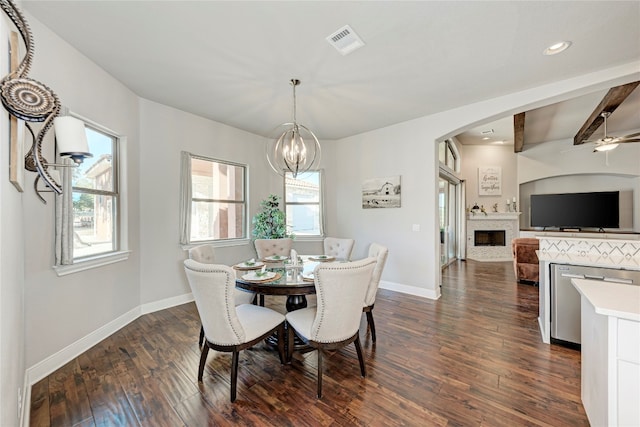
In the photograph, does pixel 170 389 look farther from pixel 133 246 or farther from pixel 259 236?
pixel 259 236

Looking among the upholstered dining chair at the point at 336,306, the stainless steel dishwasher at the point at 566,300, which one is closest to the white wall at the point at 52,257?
the upholstered dining chair at the point at 336,306

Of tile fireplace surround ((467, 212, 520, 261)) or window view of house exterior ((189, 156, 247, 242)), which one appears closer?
window view of house exterior ((189, 156, 247, 242))

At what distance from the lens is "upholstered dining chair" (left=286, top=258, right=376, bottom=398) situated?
1907 mm

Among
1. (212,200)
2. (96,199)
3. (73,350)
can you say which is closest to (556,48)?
(212,200)

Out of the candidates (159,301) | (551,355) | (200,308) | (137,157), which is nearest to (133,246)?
(159,301)

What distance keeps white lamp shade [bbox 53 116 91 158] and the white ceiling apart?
1.03 meters

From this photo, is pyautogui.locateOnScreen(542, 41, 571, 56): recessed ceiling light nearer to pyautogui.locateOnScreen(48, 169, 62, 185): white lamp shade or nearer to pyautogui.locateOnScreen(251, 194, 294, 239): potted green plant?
pyautogui.locateOnScreen(251, 194, 294, 239): potted green plant

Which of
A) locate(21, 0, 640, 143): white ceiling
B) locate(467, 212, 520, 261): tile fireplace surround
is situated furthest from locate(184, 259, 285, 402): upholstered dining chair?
locate(467, 212, 520, 261): tile fireplace surround

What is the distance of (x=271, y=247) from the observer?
4.05 metres

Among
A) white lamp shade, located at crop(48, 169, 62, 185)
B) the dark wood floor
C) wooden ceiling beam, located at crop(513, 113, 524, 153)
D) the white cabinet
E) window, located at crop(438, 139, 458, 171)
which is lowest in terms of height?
the dark wood floor

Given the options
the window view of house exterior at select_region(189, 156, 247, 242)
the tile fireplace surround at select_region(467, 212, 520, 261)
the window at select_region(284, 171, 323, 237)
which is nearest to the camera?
the window view of house exterior at select_region(189, 156, 247, 242)

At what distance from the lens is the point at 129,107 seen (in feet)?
10.9

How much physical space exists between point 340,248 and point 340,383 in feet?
6.39

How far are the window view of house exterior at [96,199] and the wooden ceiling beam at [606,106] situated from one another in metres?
6.71
